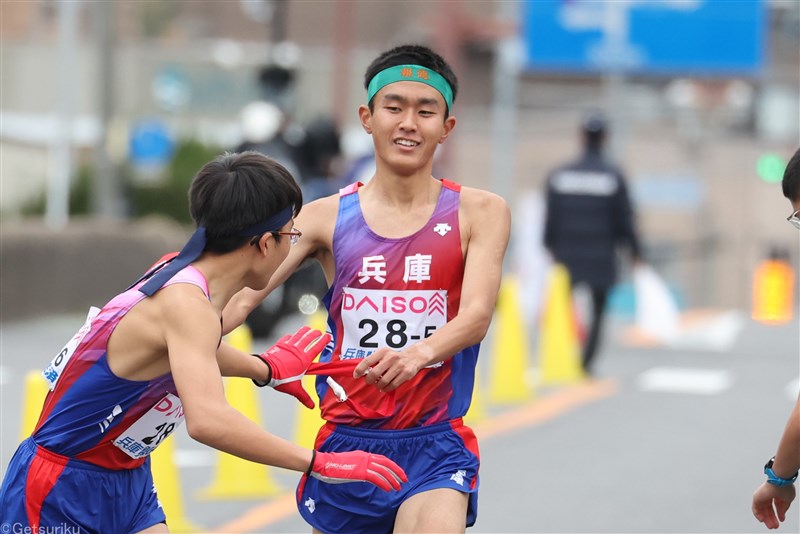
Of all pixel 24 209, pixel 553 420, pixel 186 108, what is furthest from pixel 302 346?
pixel 186 108

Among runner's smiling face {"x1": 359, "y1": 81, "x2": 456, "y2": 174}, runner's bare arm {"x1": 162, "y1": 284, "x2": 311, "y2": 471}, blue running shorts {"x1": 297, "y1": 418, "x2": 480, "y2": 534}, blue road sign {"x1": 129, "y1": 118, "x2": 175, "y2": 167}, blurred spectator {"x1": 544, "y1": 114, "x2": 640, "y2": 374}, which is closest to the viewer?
runner's bare arm {"x1": 162, "y1": 284, "x2": 311, "y2": 471}

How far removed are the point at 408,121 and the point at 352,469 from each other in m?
1.32

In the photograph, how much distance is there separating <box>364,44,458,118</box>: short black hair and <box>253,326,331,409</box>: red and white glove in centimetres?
90

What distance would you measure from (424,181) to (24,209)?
1815cm

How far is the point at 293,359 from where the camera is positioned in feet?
15.8

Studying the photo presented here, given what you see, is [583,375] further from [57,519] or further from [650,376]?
[57,519]

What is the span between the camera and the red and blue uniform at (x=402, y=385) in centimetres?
515

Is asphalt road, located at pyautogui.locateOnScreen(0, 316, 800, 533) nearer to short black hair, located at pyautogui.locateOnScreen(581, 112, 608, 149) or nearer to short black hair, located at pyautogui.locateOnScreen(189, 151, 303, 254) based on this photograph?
short black hair, located at pyautogui.locateOnScreen(581, 112, 608, 149)

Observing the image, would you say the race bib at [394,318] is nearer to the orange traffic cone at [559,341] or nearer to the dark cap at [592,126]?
Answer: the orange traffic cone at [559,341]

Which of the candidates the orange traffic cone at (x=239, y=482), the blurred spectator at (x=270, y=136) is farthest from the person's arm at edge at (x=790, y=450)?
the blurred spectator at (x=270, y=136)

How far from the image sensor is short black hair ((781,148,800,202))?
459 cm

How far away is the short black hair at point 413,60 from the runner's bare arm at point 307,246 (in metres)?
0.39

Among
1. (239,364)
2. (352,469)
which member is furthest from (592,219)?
(352,469)

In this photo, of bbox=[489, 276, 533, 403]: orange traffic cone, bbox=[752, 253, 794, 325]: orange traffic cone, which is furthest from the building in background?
bbox=[489, 276, 533, 403]: orange traffic cone
